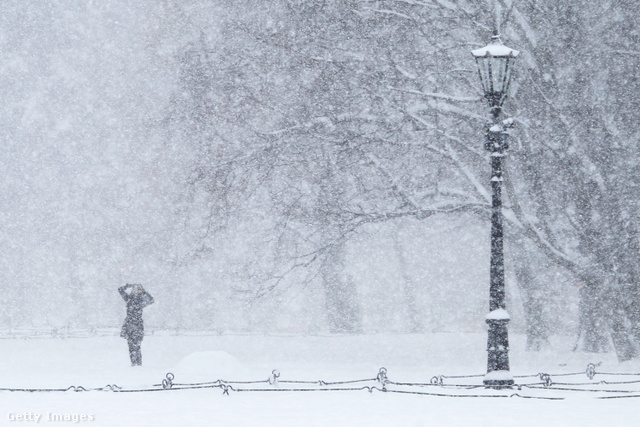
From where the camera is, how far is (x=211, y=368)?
20703 millimetres

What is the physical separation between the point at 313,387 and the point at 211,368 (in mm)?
3624

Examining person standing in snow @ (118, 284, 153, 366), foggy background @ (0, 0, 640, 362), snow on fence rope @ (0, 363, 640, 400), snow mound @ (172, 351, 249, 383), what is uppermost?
foggy background @ (0, 0, 640, 362)

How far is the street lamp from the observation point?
15.7 meters

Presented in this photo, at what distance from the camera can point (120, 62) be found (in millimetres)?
51500

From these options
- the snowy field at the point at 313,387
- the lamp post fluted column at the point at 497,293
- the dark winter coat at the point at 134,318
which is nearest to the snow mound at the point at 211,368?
the snowy field at the point at 313,387

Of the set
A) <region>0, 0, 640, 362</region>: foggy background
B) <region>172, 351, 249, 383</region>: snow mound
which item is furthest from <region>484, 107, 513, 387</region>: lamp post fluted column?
<region>172, 351, 249, 383</region>: snow mound

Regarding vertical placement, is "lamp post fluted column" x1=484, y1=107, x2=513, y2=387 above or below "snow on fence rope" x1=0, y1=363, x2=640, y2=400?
above

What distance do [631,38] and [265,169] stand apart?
7.29m

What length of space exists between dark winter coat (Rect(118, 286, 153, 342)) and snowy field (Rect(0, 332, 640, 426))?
0.67 m

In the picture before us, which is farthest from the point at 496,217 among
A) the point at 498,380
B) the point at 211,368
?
the point at 211,368

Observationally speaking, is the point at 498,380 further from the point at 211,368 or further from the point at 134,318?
the point at 134,318

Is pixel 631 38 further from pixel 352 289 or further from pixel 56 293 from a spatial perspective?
pixel 56 293

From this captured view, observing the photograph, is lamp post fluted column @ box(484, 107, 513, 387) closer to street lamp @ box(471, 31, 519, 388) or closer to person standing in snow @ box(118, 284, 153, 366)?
street lamp @ box(471, 31, 519, 388)

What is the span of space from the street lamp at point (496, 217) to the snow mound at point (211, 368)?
5.60 m
